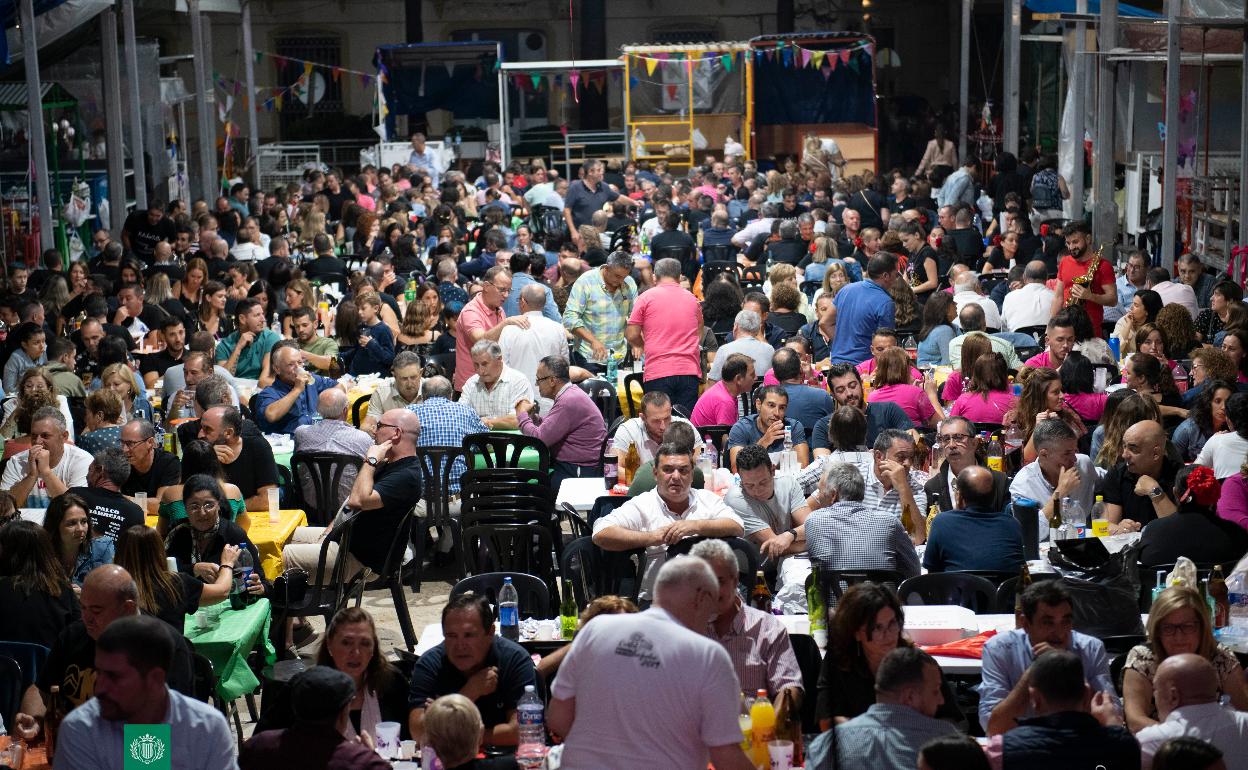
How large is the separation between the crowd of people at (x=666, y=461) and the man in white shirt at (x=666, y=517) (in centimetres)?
1

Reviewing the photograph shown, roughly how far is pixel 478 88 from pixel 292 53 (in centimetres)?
470

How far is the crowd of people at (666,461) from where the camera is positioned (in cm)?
431

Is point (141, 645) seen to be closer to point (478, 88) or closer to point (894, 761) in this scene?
point (894, 761)

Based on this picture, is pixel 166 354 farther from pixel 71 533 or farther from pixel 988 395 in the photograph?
pixel 988 395

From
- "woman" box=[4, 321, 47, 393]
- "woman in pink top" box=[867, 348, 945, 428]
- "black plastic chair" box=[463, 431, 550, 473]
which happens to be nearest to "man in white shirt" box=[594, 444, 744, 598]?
"black plastic chair" box=[463, 431, 550, 473]

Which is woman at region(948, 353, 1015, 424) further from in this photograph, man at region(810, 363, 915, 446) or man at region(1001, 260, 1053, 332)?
man at region(1001, 260, 1053, 332)

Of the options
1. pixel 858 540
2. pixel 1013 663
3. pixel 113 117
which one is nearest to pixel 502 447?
pixel 858 540

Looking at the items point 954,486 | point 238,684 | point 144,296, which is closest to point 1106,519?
point 954,486

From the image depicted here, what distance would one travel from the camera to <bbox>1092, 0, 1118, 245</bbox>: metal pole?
52.5 ft

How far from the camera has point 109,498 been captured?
6.93 meters

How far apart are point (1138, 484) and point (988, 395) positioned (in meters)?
1.65

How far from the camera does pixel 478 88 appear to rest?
29.6m

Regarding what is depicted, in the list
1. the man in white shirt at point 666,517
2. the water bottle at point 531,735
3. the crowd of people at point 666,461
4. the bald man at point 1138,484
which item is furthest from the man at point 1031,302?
the water bottle at point 531,735

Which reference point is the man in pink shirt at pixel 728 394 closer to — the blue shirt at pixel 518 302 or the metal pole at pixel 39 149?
the blue shirt at pixel 518 302
